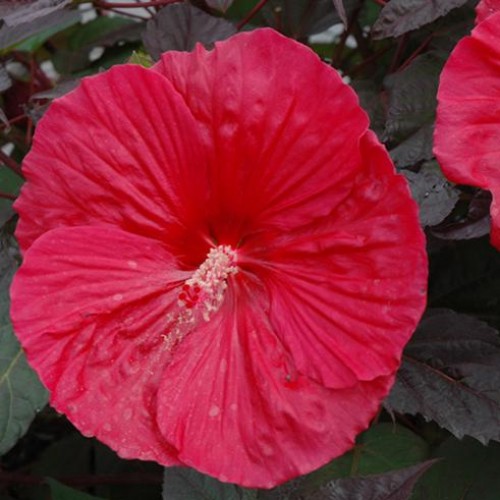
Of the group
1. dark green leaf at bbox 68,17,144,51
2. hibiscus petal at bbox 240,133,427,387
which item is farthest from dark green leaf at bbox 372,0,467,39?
dark green leaf at bbox 68,17,144,51

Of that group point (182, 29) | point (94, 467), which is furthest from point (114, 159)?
point (94, 467)

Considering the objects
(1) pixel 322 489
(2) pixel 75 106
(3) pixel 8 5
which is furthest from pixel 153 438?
(3) pixel 8 5

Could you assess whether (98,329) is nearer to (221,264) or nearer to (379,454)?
(221,264)

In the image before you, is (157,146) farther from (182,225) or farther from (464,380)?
(464,380)

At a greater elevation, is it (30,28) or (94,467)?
(30,28)

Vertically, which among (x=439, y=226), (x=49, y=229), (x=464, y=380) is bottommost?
(x=464, y=380)

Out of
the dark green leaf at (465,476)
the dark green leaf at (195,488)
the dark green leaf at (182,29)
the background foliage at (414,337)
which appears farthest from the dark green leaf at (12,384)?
the dark green leaf at (465,476)

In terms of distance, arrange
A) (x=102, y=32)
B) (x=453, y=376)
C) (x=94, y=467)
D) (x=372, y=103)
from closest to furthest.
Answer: (x=453, y=376) < (x=372, y=103) < (x=94, y=467) < (x=102, y=32)
